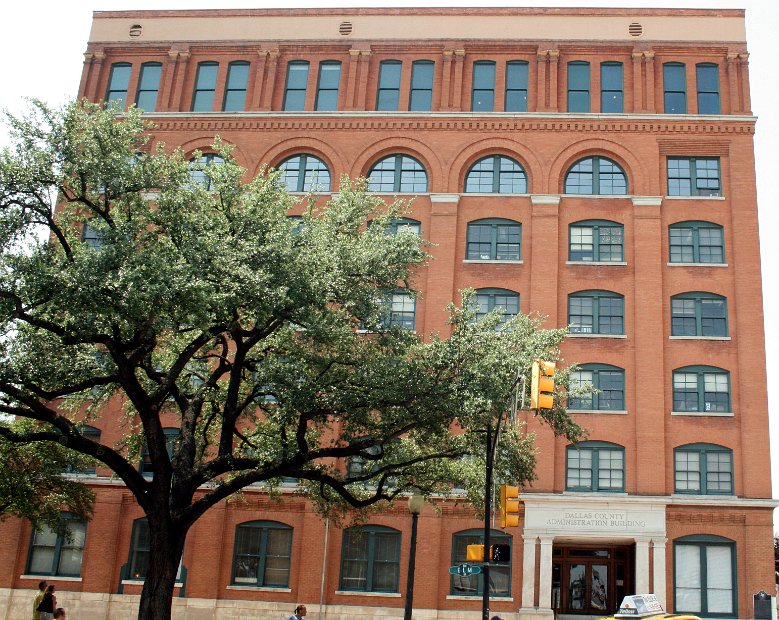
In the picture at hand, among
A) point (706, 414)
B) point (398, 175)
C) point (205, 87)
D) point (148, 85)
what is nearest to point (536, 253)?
point (398, 175)

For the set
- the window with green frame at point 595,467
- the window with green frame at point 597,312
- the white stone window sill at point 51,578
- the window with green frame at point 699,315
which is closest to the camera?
the window with green frame at point 595,467

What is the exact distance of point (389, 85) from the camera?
43.3m

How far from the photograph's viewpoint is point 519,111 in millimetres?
42125

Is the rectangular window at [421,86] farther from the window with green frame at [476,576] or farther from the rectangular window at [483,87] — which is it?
the window with green frame at [476,576]

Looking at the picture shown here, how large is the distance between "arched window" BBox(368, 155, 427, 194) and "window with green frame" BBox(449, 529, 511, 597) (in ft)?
48.2

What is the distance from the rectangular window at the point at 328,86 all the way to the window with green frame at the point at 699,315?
17179mm

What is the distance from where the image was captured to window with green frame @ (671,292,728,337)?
3862 centimetres

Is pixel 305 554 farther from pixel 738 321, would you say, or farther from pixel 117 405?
pixel 738 321

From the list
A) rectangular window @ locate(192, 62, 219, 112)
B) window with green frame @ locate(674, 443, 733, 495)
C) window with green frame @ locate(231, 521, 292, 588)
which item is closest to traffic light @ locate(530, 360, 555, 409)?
window with green frame @ locate(674, 443, 733, 495)

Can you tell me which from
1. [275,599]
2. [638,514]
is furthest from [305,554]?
[638,514]

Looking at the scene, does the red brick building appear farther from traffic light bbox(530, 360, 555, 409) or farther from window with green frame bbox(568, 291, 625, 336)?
traffic light bbox(530, 360, 555, 409)

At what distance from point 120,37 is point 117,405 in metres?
Answer: 17.6

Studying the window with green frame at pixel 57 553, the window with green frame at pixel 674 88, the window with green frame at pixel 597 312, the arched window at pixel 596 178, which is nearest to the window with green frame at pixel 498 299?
the window with green frame at pixel 597 312

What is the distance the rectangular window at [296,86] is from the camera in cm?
4359
